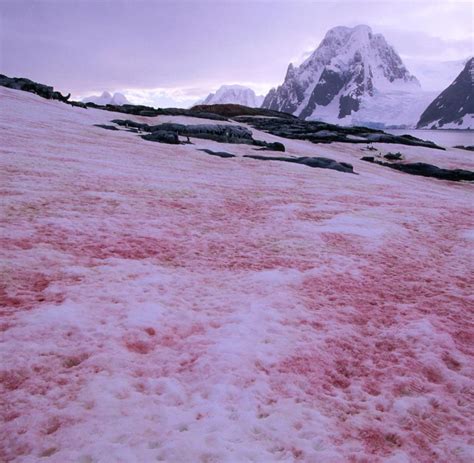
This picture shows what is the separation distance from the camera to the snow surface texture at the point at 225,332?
12.8ft

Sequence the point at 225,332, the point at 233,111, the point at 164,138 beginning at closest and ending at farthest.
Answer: the point at 225,332 → the point at 164,138 → the point at 233,111

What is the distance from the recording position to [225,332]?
18.9 feet

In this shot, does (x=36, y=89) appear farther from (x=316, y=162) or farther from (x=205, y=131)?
(x=316, y=162)

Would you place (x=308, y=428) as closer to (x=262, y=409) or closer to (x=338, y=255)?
(x=262, y=409)

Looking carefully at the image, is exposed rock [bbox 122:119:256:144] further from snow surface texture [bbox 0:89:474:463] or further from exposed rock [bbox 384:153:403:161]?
snow surface texture [bbox 0:89:474:463]

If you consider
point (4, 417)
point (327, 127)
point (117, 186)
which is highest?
point (327, 127)

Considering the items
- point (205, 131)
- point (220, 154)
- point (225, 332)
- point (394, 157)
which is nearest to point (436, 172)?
point (394, 157)

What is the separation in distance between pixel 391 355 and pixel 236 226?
20.8 ft

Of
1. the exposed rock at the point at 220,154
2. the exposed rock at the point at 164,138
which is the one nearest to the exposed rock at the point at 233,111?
the exposed rock at the point at 164,138

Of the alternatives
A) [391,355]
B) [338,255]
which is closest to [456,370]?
[391,355]

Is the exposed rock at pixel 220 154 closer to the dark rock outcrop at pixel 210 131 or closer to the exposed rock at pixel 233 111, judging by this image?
the dark rock outcrop at pixel 210 131

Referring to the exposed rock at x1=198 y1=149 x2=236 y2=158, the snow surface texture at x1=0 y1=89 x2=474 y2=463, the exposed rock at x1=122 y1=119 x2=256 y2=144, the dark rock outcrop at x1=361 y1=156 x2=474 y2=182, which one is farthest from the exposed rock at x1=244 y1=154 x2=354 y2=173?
the snow surface texture at x1=0 y1=89 x2=474 y2=463

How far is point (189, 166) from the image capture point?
68.5 ft

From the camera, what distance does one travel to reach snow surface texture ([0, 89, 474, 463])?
154 inches
